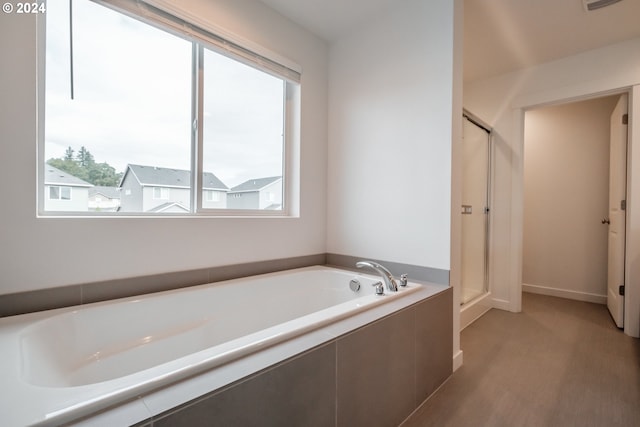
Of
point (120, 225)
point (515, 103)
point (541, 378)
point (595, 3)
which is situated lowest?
point (541, 378)

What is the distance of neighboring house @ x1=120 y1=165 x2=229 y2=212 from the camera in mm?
1572

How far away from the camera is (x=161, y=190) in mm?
1696

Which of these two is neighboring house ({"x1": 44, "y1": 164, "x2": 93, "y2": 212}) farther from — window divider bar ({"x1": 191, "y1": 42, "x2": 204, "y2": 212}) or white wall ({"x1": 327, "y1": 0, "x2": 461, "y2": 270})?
white wall ({"x1": 327, "y1": 0, "x2": 461, "y2": 270})

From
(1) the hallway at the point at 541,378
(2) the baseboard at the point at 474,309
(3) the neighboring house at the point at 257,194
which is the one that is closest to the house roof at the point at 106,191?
(3) the neighboring house at the point at 257,194

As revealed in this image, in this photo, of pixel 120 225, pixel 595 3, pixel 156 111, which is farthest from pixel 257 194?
pixel 595 3

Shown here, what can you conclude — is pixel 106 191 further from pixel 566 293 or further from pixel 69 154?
pixel 566 293

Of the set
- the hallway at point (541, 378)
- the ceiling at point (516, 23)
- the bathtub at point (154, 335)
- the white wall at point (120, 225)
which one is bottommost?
the hallway at point (541, 378)

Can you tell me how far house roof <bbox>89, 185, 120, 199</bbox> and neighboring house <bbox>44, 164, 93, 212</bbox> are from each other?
0.07 ft

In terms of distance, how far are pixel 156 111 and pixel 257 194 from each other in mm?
822

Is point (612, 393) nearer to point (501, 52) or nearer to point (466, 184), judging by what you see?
point (466, 184)

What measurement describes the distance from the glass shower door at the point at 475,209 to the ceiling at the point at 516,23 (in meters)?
0.67

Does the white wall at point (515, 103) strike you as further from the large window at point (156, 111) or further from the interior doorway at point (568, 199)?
the large window at point (156, 111)

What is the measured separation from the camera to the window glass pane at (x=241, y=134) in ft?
6.28

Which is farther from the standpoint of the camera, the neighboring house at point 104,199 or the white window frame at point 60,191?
the neighboring house at point 104,199
